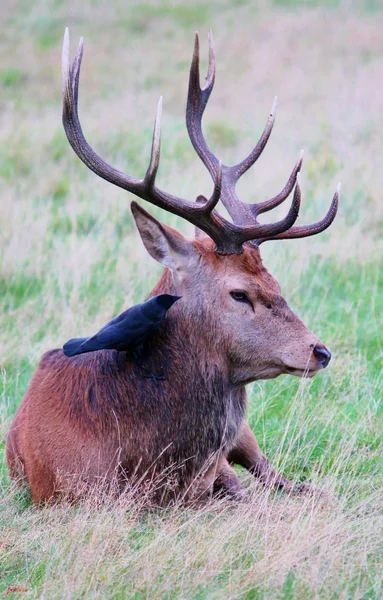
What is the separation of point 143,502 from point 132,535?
0.18 metres

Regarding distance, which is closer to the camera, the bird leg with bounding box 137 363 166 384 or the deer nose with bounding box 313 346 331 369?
the deer nose with bounding box 313 346 331 369

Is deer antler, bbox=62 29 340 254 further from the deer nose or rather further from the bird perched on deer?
the deer nose

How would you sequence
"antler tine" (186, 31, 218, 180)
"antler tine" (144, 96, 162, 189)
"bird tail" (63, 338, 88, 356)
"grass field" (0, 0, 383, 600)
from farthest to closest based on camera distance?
"antler tine" (186, 31, 218, 180) → "bird tail" (63, 338, 88, 356) → "antler tine" (144, 96, 162, 189) → "grass field" (0, 0, 383, 600)

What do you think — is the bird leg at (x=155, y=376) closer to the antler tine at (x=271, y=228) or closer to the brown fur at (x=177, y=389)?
the brown fur at (x=177, y=389)

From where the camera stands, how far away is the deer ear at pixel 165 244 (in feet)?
14.1

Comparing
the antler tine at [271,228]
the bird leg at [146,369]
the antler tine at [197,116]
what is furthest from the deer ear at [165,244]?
the antler tine at [197,116]

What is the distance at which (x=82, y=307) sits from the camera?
6.87 m

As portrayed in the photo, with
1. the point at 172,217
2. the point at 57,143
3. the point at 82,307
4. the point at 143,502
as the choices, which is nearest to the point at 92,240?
the point at 172,217

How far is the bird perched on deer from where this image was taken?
4246 mm

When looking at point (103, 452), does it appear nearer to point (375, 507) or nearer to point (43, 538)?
point (43, 538)

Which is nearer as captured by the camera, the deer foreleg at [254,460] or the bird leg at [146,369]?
the bird leg at [146,369]

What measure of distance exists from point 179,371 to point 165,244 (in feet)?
1.75

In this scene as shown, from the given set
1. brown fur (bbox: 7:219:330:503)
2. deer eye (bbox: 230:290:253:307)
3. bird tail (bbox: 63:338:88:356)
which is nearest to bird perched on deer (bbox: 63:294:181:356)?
bird tail (bbox: 63:338:88:356)

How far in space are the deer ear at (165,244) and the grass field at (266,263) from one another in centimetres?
103
